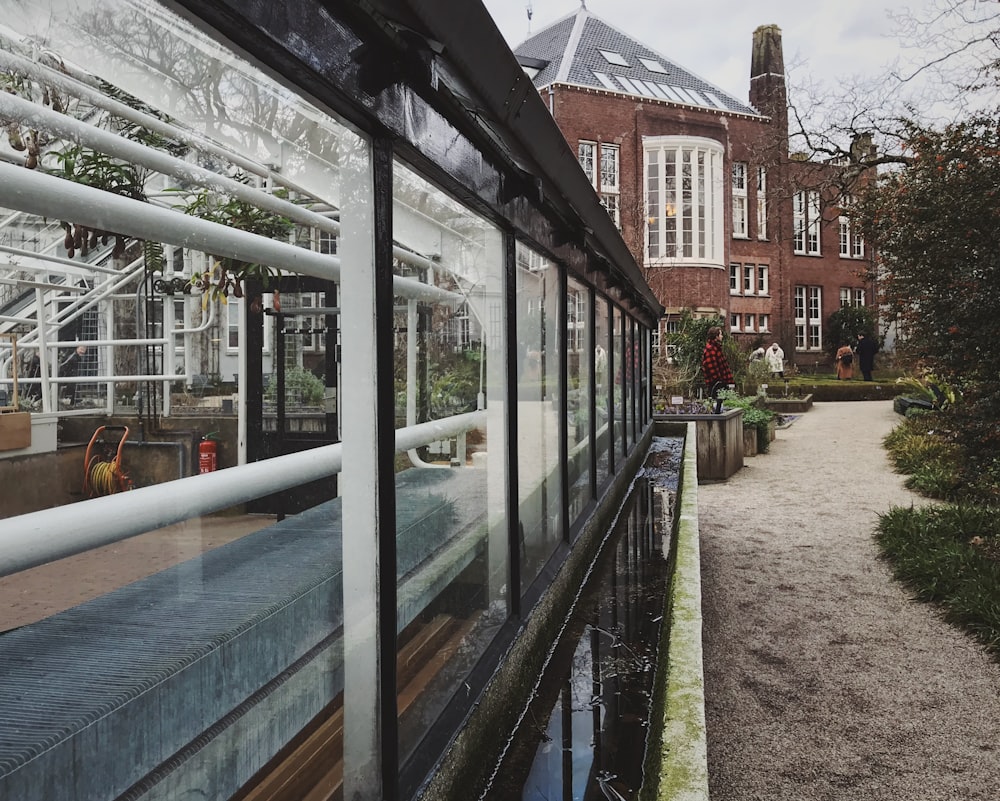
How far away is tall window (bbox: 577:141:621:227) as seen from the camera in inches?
1104

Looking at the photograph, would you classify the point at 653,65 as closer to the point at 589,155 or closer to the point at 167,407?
the point at 589,155

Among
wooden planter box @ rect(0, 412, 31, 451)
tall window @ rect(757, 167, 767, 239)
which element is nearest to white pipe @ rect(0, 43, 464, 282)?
wooden planter box @ rect(0, 412, 31, 451)

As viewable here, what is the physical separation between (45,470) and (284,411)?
2.21 ft

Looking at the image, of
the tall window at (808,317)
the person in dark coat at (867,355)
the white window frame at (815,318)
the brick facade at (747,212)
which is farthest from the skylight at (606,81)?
the white window frame at (815,318)

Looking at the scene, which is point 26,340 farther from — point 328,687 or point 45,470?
point 328,687

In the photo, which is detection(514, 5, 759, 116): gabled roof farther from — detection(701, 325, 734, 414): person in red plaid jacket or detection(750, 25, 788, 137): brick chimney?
detection(701, 325, 734, 414): person in red plaid jacket

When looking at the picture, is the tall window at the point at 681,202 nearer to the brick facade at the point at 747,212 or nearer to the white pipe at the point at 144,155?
the brick facade at the point at 747,212

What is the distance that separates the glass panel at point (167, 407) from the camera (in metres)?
1.06

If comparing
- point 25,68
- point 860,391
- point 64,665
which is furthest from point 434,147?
point 860,391

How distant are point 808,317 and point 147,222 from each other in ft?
120

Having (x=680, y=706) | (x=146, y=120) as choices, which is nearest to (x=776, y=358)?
(x=680, y=706)

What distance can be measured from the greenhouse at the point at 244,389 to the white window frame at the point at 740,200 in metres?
31.6

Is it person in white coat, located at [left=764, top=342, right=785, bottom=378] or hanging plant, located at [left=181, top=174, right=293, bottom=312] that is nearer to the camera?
hanging plant, located at [left=181, top=174, right=293, bottom=312]

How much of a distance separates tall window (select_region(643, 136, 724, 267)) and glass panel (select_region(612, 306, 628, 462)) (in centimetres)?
2117
